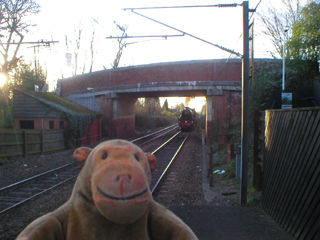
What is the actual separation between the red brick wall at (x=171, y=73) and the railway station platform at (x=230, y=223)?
1367 cm

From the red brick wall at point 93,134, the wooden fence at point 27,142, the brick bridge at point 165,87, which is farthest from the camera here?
the red brick wall at point 93,134

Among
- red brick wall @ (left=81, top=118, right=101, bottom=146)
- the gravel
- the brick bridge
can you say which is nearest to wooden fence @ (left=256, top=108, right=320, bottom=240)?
the gravel

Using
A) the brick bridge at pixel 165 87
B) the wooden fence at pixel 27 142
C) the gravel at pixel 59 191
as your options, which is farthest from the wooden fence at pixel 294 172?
the brick bridge at pixel 165 87

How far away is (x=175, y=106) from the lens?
329 feet

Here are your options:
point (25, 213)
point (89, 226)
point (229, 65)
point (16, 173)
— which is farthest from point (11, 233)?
point (229, 65)

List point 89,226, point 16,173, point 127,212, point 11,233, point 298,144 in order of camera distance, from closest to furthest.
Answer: point 127,212 < point 89,226 < point 298,144 < point 11,233 < point 16,173

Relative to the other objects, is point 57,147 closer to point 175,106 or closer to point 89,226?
point 89,226

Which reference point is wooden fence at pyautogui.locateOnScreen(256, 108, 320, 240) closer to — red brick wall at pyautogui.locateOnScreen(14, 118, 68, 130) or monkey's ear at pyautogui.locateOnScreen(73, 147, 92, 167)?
monkey's ear at pyautogui.locateOnScreen(73, 147, 92, 167)

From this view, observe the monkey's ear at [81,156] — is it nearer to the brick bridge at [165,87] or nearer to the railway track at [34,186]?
the railway track at [34,186]

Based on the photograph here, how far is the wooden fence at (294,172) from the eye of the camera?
3840 mm

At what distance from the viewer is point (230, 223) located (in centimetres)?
552

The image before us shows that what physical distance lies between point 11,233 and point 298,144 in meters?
5.40

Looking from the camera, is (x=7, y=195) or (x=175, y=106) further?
(x=175, y=106)

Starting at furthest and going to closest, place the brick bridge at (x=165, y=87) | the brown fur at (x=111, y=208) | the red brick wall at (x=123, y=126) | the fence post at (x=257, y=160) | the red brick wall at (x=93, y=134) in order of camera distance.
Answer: the red brick wall at (x=123, y=126), the red brick wall at (x=93, y=134), the brick bridge at (x=165, y=87), the fence post at (x=257, y=160), the brown fur at (x=111, y=208)
